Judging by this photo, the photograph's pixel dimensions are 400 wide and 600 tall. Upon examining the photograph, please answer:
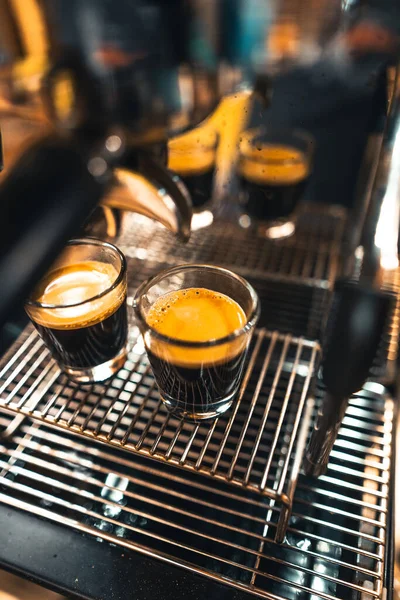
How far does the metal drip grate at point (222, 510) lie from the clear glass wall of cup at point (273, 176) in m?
0.40

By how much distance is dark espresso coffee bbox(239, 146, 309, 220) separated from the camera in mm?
763

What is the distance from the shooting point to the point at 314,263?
2.48 feet

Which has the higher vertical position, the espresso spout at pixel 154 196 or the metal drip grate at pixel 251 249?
the metal drip grate at pixel 251 249

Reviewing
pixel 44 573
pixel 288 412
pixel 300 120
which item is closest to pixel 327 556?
pixel 288 412

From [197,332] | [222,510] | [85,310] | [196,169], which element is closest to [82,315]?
Result: [85,310]

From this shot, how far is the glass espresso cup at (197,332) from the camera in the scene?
1.38ft

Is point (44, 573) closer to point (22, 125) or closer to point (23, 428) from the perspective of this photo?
point (23, 428)

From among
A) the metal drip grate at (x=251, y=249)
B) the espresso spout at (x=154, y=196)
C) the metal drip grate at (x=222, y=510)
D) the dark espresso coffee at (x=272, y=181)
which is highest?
the dark espresso coffee at (x=272, y=181)

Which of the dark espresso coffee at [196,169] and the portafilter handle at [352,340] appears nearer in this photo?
the portafilter handle at [352,340]

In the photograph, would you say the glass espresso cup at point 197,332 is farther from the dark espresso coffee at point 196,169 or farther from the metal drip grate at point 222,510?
the dark espresso coffee at point 196,169

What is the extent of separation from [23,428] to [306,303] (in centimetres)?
43

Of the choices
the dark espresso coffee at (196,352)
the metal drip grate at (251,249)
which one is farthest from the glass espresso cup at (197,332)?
the metal drip grate at (251,249)

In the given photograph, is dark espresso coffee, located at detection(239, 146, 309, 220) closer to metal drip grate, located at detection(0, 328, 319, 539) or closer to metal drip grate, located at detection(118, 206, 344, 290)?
metal drip grate, located at detection(118, 206, 344, 290)

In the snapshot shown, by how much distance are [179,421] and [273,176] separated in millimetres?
457
